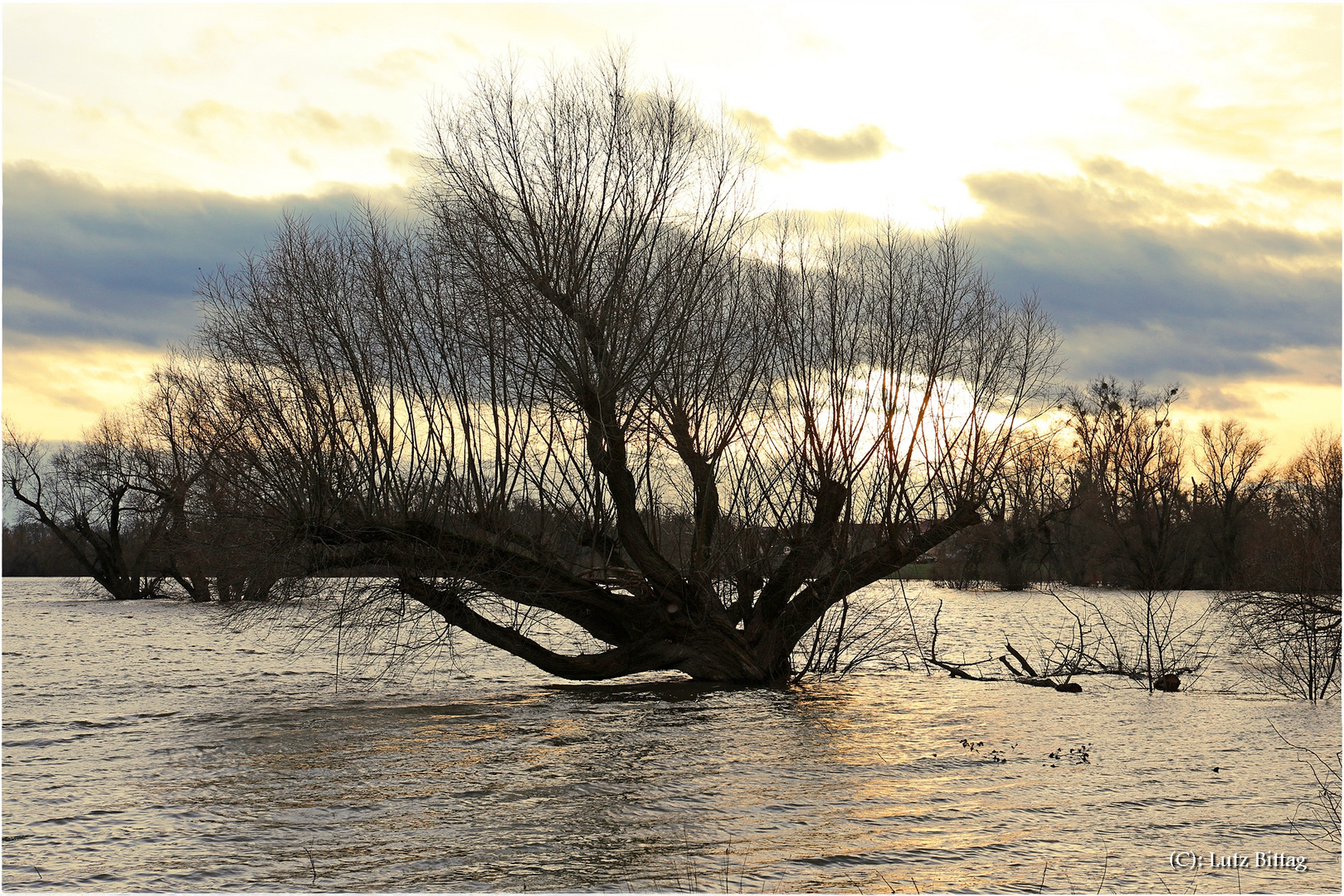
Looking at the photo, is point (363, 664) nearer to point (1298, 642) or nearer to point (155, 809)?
point (155, 809)

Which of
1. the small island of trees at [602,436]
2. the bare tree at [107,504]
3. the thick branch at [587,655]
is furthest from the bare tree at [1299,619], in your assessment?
the bare tree at [107,504]

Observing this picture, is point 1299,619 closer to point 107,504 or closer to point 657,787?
point 657,787

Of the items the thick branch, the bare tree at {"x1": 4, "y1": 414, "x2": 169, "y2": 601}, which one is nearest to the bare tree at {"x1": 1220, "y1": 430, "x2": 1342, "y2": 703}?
the thick branch

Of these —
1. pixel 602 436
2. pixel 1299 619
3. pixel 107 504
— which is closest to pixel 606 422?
pixel 602 436

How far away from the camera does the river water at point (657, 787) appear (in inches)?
354

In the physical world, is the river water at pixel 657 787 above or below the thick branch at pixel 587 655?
below

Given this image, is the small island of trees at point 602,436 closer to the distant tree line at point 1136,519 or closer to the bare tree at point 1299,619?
the bare tree at point 1299,619

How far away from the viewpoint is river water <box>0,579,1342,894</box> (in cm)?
899

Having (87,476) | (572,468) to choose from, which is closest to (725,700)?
(572,468)

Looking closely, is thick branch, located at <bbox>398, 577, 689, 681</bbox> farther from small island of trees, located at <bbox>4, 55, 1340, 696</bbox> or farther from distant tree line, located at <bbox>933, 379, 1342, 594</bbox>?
distant tree line, located at <bbox>933, 379, 1342, 594</bbox>

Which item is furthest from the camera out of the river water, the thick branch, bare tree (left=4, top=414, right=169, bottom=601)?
bare tree (left=4, top=414, right=169, bottom=601)

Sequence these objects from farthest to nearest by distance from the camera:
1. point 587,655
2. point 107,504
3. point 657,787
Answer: point 107,504 < point 587,655 < point 657,787

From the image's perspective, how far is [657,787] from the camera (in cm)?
1234

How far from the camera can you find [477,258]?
18.8m
